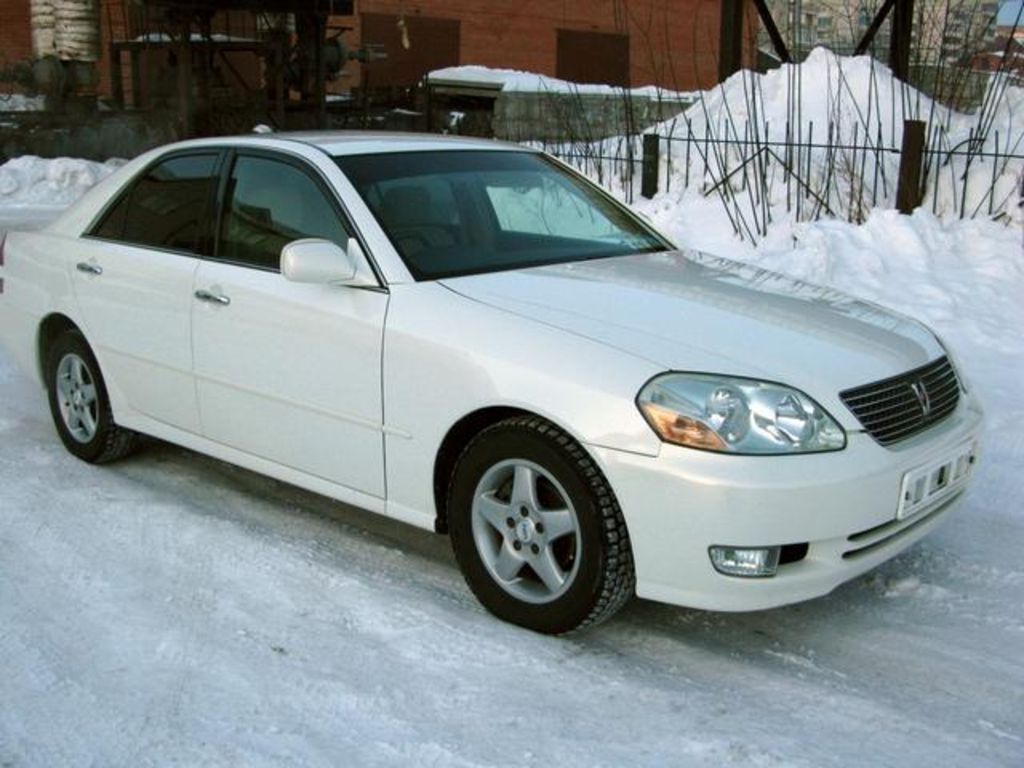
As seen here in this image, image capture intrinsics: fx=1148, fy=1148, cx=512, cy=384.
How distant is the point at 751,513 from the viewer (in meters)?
3.07

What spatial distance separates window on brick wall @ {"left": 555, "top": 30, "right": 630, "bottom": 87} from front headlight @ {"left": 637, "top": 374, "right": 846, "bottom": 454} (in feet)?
98.9

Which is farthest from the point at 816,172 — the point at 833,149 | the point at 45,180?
the point at 45,180

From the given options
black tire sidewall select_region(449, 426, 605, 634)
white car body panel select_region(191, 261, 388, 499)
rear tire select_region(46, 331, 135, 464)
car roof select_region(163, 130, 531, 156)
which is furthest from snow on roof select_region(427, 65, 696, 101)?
black tire sidewall select_region(449, 426, 605, 634)

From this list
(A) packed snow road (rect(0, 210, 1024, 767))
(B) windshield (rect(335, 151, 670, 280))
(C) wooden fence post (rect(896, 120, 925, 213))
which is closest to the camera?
(A) packed snow road (rect(0, 210, 1024, 767))

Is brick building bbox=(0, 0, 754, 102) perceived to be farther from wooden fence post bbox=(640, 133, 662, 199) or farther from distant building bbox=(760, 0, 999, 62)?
wooden fence post bbox=(640, 133, 662, 199)

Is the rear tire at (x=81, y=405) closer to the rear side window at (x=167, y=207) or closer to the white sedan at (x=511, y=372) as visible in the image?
the white sedan at (x=511, y=372)

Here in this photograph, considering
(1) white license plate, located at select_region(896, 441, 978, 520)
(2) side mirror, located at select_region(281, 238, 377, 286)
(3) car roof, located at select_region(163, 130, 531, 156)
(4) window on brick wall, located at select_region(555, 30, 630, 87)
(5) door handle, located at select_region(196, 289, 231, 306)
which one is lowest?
(1) white license plate, located at select_region(896, 441, 978, 520)

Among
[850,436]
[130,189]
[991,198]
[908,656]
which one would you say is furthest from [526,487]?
[991,198]

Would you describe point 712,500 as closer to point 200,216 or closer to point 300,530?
point 300,530

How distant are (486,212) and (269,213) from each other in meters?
0.82

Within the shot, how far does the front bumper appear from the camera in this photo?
3.08 metres

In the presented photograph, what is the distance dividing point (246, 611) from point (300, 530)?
726 mm

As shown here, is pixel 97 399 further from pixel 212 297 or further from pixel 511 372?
pixel 511 372

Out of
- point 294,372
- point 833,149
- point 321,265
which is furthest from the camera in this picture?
point 833,149
